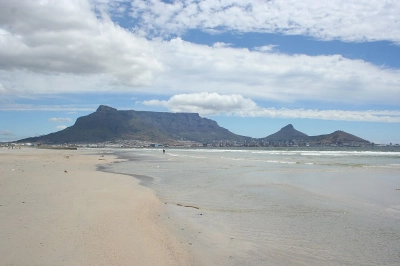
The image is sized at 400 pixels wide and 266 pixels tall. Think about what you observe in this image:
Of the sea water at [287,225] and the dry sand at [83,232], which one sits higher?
the dry sand at [83,232]

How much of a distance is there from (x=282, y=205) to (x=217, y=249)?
19.9ft

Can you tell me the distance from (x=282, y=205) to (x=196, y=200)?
3389 millimetres

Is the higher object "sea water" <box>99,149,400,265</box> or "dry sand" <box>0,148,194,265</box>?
"dry sand" <box>0,148,194,265</box>

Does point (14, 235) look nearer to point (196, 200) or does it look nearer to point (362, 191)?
point (196, 200)

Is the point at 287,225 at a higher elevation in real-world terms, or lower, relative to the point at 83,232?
lower

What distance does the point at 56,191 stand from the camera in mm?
13672

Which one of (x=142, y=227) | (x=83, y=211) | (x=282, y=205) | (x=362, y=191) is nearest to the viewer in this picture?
(x=142, y=227)

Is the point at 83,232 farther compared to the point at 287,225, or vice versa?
the point at 287,225

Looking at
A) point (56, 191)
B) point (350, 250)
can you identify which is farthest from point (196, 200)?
point (350, 250)

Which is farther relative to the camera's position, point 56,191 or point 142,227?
point 56,191

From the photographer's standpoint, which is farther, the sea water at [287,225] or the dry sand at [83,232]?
the sea water at [287,225]

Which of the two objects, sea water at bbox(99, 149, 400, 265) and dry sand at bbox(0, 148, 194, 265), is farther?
sea water at bbox(99, 149, 400, 265)

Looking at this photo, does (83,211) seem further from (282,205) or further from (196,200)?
(282,205)

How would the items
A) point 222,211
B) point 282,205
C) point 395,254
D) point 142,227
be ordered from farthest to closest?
point 282,205, point 222,211, point 142,227, point 395,254
